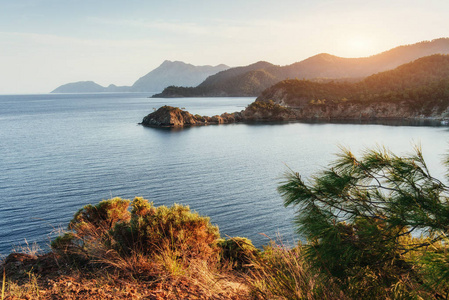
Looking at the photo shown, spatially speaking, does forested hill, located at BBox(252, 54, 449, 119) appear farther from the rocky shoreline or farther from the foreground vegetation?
the foreground vegetation

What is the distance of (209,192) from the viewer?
2353 centimetres

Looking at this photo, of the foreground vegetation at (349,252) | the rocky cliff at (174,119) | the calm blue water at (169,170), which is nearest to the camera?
the foreground vegetation at (349,252)

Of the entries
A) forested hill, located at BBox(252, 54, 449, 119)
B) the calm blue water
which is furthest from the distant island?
the calm blue water

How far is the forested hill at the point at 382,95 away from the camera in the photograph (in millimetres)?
77375

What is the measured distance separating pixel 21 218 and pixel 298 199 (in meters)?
19.2

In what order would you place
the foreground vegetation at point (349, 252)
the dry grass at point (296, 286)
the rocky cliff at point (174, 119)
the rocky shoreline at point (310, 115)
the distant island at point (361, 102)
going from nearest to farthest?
the foreground vegetation at point (349, 252) → the dry grass at point (296, 286) → the rocky cliff at point (174, 119) → the rocky shoreline at point (310, 115) → the distant island at point (361, 102)

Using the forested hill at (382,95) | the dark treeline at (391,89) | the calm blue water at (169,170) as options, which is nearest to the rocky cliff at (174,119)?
the calm blue water at (169,170)

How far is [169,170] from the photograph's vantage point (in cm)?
3089

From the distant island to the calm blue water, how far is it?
55.7 feet

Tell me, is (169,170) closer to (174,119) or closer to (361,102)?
(174,119)

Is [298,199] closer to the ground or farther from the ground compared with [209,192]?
farther from the ground

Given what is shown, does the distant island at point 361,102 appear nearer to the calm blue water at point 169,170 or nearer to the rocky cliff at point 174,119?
the rocky cliff at point 174,119

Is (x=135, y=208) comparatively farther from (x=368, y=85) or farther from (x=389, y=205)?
(x=368, y=85)

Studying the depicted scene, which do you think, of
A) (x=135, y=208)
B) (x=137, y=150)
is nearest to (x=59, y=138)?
A: (x=137, y=150)
